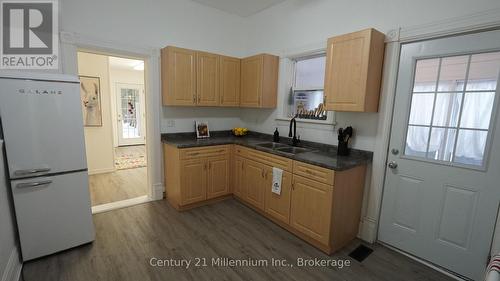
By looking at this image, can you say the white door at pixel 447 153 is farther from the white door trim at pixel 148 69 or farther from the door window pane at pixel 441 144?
the white door trim at pixel 148 69

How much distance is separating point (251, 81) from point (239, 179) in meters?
1.50

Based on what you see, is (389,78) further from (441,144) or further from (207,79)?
(207,79)

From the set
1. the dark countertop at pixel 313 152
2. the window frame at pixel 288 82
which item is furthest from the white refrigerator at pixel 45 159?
the window frame at pixel 288 82

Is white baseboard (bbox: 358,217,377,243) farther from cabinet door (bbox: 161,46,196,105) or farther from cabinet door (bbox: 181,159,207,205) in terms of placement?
cabinet door (bbox: 161,46,196,105)

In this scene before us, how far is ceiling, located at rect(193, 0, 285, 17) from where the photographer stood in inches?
132

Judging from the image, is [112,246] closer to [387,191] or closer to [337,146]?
[337,146]

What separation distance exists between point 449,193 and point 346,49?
5.27 feet

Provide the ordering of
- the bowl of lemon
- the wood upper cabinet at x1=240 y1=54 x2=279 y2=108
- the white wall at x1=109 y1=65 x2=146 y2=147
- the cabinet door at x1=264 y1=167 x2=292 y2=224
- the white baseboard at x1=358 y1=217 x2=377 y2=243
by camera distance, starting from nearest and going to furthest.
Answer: the white baseboard at x1=358 y1=217 x2=377 y2=243 → the cabinet door at x1=264 y1=167 x2=292 y2=224 → the wood upper cabinet at x1=240 y1=54 x2=279 y2=108 → the bowl of lemon → the white wall at x1=109 y1=65 x2=146 y2=147

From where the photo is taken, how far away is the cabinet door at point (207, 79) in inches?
128

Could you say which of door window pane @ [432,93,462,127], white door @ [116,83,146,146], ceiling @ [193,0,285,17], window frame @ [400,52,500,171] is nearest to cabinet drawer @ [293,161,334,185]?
window frame @ [400,52,500,171]

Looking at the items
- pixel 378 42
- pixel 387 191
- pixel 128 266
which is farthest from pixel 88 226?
pixel 378 42

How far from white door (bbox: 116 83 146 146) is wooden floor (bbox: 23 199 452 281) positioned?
5.39m

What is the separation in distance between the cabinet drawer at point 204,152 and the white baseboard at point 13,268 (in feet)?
5.47

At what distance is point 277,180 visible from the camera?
8.75 feet
